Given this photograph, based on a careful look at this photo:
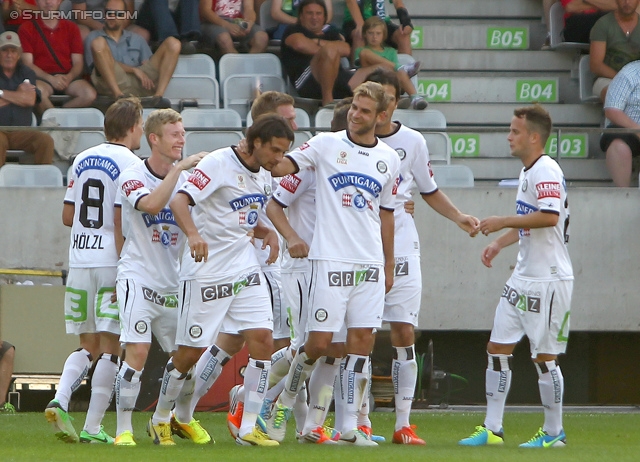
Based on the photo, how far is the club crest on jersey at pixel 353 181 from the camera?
6.84 m

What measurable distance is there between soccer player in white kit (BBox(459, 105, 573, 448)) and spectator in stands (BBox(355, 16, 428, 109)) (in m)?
5.68

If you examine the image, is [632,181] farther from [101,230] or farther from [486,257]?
[101,230]

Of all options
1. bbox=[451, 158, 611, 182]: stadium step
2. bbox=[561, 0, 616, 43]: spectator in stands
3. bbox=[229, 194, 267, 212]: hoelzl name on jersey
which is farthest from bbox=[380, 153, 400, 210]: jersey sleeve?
bbox=[561, 0, 616, 43]: spectator in stands

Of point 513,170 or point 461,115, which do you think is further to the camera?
point 461,115

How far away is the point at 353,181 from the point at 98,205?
67.0 inches

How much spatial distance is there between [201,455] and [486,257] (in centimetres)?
243

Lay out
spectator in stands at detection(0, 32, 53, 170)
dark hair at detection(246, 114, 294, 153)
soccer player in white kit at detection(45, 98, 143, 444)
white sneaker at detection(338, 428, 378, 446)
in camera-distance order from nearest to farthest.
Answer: dark hair at detection(246, 114, 294, 153)
white sneaker at detection(338, 428, 378, 446)
soccer player in white kit at detection(45, 98, 143, 444)
spectator in stands at detection(0, 32, 53, 170)

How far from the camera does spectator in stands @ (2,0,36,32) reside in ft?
43.2

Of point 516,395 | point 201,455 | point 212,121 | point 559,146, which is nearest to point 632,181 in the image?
point 559,146

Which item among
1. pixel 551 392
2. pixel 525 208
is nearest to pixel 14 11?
pixel 525 208

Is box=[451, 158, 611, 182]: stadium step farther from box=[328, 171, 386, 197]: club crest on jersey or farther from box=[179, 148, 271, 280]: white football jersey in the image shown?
box=[179, 148, 271, 280]: white football jersey

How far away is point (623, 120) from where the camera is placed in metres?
12.5

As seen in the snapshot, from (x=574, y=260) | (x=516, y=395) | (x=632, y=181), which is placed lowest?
(x=516, y=395)

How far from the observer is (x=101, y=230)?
7242mm
